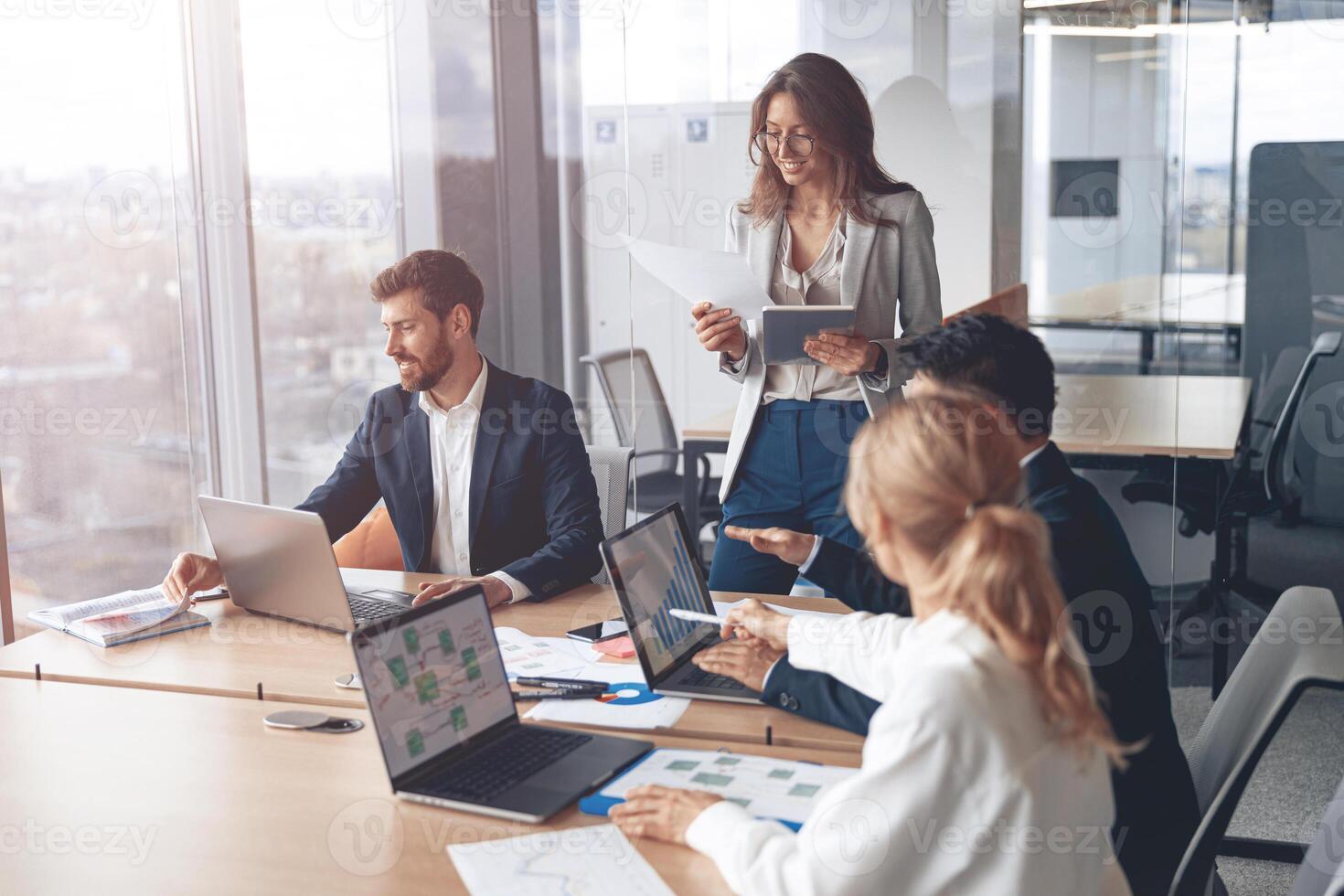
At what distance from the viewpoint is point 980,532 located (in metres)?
1.15

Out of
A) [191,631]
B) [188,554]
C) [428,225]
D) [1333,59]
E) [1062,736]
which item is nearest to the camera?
[1062,736]

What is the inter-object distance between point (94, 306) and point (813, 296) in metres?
2.38

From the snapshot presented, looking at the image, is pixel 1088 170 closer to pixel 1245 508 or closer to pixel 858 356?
pixel 1245 508

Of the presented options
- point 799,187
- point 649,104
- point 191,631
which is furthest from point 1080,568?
point 649,104

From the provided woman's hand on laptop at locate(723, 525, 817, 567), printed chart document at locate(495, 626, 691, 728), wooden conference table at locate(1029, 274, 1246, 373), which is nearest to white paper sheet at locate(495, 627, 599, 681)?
printed chart document at locate(495, 626, 691, 728)

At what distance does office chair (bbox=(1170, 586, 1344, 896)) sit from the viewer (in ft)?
5.10

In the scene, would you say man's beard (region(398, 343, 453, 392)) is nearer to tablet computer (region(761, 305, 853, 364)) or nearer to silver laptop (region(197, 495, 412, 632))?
silver laptop (region(197, 495, 412, 632))

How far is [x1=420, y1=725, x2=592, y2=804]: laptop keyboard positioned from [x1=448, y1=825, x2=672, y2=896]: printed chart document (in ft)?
0.40

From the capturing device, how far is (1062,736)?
115 cm

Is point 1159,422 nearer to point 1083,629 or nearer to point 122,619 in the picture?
point 1083,629

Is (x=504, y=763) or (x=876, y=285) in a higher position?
(x=876, y=285)

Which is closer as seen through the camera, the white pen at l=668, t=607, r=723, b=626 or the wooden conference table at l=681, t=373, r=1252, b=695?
the white pen at l=668, t=607, r=723, b=626

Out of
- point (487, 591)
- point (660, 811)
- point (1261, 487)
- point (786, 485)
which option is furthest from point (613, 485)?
point (1261, 487)

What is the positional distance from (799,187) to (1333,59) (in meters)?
1.86
